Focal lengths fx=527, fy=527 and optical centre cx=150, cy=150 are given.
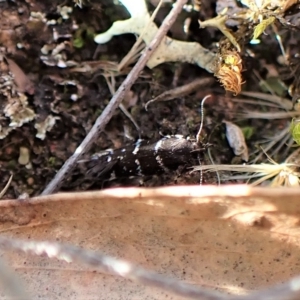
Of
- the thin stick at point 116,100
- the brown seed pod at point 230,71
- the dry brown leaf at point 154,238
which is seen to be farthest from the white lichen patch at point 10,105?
the brown seed pod at point 230,71

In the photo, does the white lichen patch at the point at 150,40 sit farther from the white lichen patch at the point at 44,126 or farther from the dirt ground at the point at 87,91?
the white lichen patch at the point at 44,126

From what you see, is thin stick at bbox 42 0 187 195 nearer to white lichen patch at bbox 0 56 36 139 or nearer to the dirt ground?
the dirt ground

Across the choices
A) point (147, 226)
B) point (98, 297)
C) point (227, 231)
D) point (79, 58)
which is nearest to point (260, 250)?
point (227, 231)

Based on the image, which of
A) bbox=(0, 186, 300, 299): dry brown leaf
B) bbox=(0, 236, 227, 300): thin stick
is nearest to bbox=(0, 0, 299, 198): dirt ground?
bbox=(0, 186, 300, 299): dry brown leaf

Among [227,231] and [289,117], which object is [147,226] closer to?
[227,231]

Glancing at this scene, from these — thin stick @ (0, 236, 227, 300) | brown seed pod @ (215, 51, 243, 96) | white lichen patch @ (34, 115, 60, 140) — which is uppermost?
thin stick @ (0, 236, 227, 300)

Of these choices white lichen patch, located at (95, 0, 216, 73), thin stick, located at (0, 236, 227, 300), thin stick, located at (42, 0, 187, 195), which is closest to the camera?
thin stick, located at (0, 236, 227, 300)
